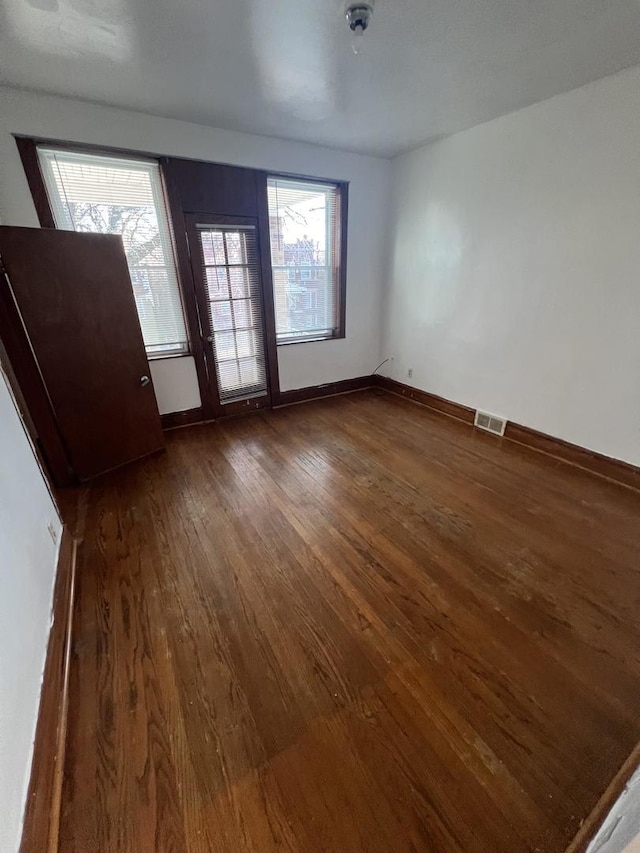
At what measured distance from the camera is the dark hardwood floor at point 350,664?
1005mm

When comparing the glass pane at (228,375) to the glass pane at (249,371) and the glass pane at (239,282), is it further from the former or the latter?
the glass pane at (239,282)

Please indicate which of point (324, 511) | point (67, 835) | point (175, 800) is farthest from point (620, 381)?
point (67, 835)

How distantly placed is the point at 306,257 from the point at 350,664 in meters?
3.67

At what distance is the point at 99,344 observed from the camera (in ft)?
8.43

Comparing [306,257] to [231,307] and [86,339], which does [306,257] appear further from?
[86,339]

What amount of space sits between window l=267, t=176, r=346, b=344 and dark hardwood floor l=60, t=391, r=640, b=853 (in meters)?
2.16

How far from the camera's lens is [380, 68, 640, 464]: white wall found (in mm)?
2297

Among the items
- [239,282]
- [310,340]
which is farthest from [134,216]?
[310,340]

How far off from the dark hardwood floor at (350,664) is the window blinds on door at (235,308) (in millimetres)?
1508

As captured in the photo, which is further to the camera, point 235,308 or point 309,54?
point 235,308

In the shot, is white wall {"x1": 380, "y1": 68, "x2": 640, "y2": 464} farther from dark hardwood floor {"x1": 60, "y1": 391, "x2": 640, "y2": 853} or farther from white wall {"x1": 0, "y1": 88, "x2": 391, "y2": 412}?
dark hardwood floor {"x1": 60, "y1": 391, "x2": 640, "y2": 853}

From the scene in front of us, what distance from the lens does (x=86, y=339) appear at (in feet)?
8.19

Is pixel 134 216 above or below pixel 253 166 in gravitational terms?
below

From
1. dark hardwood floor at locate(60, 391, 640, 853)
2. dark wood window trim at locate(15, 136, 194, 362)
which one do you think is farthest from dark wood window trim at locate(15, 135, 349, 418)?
dark hardwood floor at locate(60, 391, 640, 853)
